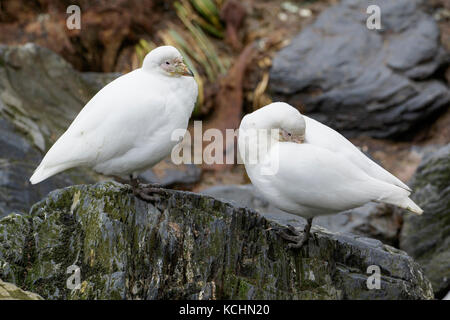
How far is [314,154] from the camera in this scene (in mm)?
5527

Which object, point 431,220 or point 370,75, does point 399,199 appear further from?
point 370,75

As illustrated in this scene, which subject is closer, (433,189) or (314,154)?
(314,154)

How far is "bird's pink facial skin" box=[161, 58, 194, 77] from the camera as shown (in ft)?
19.2

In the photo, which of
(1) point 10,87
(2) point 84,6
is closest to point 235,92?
(2) point 84,6

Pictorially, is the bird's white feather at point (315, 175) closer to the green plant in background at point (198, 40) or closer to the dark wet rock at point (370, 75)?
the dark wet rock at point (370, 75)

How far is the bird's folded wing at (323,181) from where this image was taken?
5.47 m

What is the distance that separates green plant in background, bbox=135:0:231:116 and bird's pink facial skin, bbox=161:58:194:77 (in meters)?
7.11

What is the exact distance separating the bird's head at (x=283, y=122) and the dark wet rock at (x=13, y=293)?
2.32 m

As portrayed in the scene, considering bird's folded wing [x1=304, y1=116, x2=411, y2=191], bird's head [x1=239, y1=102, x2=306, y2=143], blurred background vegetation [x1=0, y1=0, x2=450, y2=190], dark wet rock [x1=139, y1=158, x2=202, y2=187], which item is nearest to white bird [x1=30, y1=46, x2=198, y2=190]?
bird's head [x1=239, y1=102, x2=306, y2=143]

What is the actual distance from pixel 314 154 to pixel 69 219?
2.28 metres

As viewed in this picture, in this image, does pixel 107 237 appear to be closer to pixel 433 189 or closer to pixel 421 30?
pixel 433 189

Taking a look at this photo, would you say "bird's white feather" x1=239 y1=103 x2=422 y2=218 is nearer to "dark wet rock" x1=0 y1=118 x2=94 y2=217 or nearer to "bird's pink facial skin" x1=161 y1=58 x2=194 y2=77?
"bird's pink facial skin" x1=161 y1=58 x2=194 y2=77

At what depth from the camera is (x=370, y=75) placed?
12320mm

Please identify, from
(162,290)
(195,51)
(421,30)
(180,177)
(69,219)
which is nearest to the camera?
(162,290)
